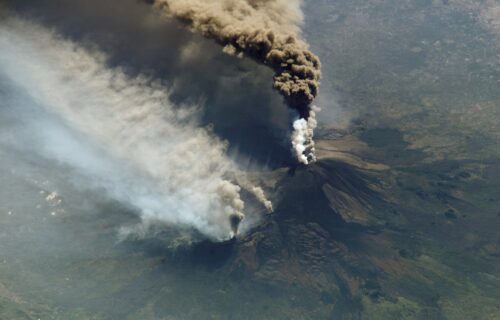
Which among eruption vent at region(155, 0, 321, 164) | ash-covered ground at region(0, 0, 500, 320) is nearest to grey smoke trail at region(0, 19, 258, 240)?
ash-covered ground at region(0, 0, 500, 320)

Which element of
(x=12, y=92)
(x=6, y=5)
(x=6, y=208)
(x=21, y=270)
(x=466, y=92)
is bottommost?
(x=21, y=270)

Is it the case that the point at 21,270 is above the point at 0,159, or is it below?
below

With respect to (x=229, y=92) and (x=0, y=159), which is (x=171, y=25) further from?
(x=0, y=159)

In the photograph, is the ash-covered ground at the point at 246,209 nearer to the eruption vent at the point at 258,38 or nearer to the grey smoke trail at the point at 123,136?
the grey smoke trail at the point at 123,136

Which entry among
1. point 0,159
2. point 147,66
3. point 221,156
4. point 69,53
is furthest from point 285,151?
point 0,159

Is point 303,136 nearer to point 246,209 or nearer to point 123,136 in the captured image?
point 246,209

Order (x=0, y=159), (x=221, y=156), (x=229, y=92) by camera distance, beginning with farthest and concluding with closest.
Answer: (x=0, y=159) → (x=221, y=156) → (x=229, y=92)

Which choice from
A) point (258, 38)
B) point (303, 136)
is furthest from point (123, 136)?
point (303, 136)
